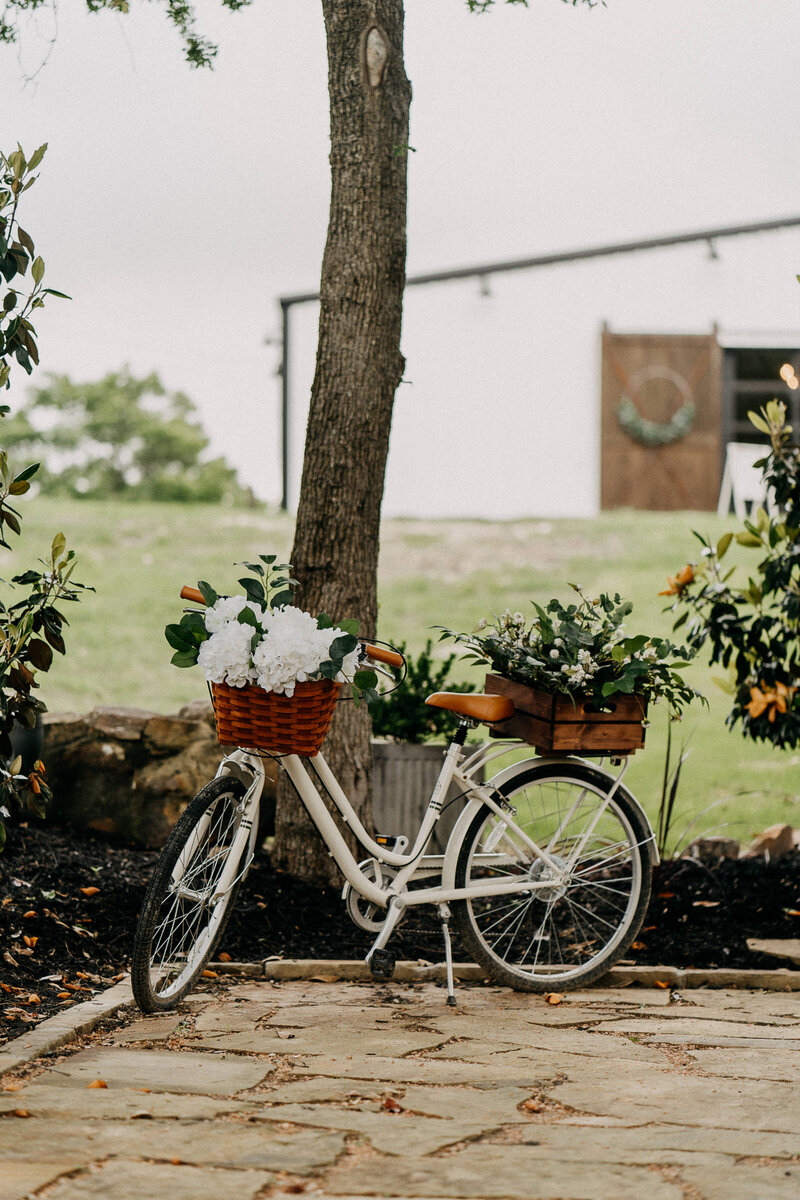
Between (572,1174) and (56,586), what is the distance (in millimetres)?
2082

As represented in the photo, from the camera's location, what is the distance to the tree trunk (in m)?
4.81

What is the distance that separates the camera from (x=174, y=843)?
3.46 m

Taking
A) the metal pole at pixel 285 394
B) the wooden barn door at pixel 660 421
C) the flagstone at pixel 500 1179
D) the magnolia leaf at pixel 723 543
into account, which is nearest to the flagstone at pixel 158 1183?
the flagstone at pixel 500 1179

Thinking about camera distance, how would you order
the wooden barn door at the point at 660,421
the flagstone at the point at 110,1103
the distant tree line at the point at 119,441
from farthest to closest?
the distant tree line at the point at 119,441, the wooden barn door at the point at 660,421, the flagstone at the point at 110,1103

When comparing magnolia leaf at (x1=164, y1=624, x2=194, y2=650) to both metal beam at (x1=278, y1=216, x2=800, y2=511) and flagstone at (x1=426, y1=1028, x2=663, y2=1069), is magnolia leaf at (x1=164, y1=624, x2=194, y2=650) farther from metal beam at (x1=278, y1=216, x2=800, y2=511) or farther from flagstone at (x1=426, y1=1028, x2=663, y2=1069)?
metal beam at (x1=278, y1=216, x2=800, y2=511)

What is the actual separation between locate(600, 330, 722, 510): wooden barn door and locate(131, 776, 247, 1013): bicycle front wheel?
12.3 m

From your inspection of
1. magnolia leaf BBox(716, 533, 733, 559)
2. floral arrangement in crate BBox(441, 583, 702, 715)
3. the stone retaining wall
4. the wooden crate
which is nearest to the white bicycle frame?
the wooden crate

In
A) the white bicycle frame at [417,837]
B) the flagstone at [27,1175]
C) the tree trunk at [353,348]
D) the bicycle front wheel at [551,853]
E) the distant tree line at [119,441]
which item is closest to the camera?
the flagstone at [27,1175]

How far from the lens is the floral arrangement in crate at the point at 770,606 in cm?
491

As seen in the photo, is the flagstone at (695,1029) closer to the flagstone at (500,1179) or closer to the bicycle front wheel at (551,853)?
the bicycle front wheel at (551,853)

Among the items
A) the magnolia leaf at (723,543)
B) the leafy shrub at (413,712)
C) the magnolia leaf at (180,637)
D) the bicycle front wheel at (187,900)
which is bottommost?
the bicycle front wheel at (187,900)

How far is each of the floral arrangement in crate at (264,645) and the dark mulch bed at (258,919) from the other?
1.15 meters

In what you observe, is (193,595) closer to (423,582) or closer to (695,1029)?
(695,1029)

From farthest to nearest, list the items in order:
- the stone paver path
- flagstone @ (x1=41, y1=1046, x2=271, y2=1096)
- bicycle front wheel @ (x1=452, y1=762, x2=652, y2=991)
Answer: bicycle front wheel @ (x1=452, y1=762, x2=652, y2=991) < flagstone @ (x1=41, y1=1046, x2=271, y2=1096) < the stone paver path
